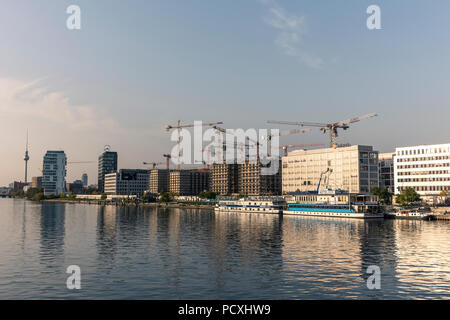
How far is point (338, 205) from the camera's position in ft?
504

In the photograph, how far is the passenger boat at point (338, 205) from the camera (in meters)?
149

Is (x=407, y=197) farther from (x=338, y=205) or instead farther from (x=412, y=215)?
(x=338, y=205)

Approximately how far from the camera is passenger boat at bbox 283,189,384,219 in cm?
14875

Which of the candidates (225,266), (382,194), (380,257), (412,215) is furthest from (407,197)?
(225,266)

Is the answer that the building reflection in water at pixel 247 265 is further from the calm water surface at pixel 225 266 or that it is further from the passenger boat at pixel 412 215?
the passenger boat at pixel 412 215

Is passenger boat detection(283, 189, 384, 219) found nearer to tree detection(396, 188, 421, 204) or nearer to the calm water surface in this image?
tree detection(396, 188, 421, 204)

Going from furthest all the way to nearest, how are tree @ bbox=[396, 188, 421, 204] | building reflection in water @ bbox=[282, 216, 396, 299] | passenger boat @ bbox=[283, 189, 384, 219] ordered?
tree @ bbox=[396, 188, 421, 204] → passenger boat @ bbox=[283, 189, 384, 219] → building reflection in water @ bbox=[282, 216, 396, 299]

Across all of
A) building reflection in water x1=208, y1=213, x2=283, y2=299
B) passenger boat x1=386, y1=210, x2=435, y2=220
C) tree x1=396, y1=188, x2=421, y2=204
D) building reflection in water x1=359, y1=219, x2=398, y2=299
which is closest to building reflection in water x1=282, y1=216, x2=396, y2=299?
building reflection in water x1=359, y1=219, x2=398, y2=299

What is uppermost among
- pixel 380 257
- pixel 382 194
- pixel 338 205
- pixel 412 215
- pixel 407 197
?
pixel 382 194

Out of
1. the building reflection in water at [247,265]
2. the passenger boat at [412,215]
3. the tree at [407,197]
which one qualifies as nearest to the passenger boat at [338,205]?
the passenger boat at [412,215]

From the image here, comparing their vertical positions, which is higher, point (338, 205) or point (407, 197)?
point (407, 197)

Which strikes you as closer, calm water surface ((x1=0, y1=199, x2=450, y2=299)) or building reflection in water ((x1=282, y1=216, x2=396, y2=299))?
calm water surface ((x1=0, y1=199, x2=450, y2=299))
